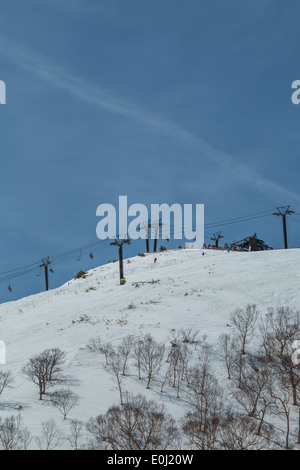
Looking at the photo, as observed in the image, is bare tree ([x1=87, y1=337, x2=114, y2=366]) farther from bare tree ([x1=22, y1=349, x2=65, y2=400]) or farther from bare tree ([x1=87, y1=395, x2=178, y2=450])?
bare tree ([x1=87, y1=395, x2=178, y2=450])

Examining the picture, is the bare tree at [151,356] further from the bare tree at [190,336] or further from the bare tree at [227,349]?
the bare tree at [227,349]

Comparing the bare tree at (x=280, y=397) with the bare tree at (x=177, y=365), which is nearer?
the bare tree at (x=280, y=397)

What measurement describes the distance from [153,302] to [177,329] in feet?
33.1

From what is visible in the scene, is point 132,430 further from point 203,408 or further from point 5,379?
point 5,379

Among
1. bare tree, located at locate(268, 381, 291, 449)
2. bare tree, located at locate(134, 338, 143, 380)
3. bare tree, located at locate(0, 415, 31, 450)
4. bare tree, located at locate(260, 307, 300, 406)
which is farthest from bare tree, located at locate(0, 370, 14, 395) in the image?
bare tree, located at locate(260, 307, 300, 406)

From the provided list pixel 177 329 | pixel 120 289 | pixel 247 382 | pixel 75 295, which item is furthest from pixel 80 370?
pixel 75 295

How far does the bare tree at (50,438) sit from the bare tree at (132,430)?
6.55 feet

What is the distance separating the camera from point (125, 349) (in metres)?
39.0

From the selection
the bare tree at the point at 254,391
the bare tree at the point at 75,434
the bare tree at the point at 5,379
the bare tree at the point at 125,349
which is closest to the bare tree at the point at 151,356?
the bare tree at the point at 125,349

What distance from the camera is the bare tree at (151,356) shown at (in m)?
36.0

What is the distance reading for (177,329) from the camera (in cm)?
4347

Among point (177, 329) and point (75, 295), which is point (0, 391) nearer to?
point (177, 329)

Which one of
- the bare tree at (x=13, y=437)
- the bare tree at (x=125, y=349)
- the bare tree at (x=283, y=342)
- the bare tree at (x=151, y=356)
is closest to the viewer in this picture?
the bare tree at (x=13, y=437)
